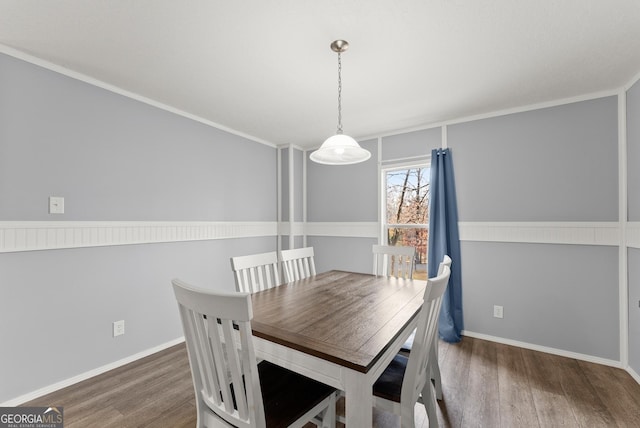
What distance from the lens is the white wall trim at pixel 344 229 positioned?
3.66 meters

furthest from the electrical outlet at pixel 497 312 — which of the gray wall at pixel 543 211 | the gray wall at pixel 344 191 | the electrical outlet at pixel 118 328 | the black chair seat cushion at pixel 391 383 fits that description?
the electrical outlet at pixel 118 328

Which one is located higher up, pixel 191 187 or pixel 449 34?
pixel 449 34

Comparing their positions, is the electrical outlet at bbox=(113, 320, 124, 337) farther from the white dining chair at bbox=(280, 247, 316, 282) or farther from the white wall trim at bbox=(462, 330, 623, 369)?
the white wall trim at bbox=(462, 330, 623, 369)

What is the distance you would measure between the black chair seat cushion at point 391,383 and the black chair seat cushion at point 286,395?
0.74ft

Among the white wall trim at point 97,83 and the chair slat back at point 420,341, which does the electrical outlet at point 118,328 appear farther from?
the chair slat back at point 420,341

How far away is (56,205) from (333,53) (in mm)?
2266

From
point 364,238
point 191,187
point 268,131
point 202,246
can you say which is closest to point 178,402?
point 202,246

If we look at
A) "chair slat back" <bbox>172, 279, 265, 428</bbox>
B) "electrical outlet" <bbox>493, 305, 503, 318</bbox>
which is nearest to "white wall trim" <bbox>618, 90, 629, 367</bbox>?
"electrical outlet" <bbox>493, 305, 503, 318</bbox>

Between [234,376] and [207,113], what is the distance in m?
2.73

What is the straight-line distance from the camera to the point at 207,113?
117 inches

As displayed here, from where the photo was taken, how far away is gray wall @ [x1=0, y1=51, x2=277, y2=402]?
1.89 metres

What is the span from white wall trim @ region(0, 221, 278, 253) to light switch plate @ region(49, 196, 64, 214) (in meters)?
0.08

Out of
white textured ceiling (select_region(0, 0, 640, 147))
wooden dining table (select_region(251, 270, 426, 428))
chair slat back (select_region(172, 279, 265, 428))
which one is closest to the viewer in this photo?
chair slat back (select_region(172, 279, 265, 428))

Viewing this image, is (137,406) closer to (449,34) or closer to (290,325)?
(290,325)
